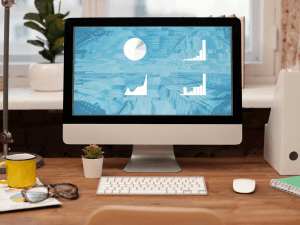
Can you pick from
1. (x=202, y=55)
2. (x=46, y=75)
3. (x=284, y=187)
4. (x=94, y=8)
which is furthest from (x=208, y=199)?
(x=94, y=8)

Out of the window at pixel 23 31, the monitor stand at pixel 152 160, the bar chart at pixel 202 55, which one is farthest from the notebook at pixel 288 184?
the window at pixel 23 31

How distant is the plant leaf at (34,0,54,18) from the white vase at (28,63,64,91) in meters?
0.22

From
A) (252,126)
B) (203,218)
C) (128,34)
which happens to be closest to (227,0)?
(252,126)

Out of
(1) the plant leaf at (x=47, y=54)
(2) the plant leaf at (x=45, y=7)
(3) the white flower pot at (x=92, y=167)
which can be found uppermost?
(2) the plant leaf at (x=45, y=7)

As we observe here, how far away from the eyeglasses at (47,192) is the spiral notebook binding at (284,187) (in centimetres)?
58

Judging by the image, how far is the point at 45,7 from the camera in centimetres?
148

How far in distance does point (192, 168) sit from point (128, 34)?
1.72 feet

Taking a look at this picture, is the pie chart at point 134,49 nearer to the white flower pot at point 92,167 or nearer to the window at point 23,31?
the white flower pot at point 92,167

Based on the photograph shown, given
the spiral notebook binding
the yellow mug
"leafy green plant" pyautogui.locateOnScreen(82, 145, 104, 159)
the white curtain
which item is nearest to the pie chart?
"leafy green plant" pyautogui.locateOnScreen(82, 145, 104, 159)

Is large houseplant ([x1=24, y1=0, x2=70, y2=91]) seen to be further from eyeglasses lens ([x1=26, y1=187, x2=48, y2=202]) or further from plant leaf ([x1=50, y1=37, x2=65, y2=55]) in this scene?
eyeglasses lens ([x1=26, y1=187, x2=48, y2=202])

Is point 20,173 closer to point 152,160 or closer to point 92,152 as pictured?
point 92,152

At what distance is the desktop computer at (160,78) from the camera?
1.14m

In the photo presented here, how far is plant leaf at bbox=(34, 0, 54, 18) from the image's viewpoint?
1.48 metres

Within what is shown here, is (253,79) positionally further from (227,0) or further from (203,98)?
(203,98)
